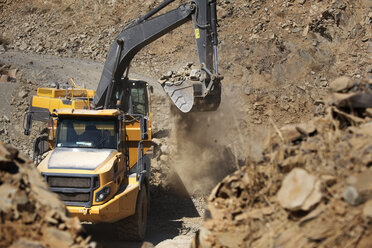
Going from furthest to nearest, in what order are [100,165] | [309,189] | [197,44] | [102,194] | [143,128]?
[197,44], [143,128], [100,165], [102,194], [309,189]

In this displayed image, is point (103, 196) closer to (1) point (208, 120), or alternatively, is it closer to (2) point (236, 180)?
(2) point (236, 180)

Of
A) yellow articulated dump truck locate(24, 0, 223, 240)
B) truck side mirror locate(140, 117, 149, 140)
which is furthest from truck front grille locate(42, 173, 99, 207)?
truck side mirror locate(140, 117, 149, 140)

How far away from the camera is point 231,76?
20.9 m

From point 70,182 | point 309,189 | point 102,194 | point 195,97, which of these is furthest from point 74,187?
point 309,189

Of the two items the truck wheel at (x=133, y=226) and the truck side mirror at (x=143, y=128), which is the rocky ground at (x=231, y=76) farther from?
the truck side mirror at (x=143, y=128)

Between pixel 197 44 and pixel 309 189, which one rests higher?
pixel 197 44

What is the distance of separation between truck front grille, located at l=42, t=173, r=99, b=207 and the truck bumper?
0.17 meters

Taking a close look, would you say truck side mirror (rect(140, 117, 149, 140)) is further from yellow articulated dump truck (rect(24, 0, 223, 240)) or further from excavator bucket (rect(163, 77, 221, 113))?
excavator bucket (rect(163, 77, 221, 113))

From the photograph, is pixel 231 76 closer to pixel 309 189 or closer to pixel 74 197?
pixel 74 197

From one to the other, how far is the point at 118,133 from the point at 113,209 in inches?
64.3

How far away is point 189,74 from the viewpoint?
12.3 m

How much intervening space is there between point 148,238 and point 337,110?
5325 mm

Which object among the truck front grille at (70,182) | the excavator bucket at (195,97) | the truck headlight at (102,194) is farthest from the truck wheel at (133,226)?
the excavator bucket at (195,97)

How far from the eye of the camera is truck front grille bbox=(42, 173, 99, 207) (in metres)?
7.91
